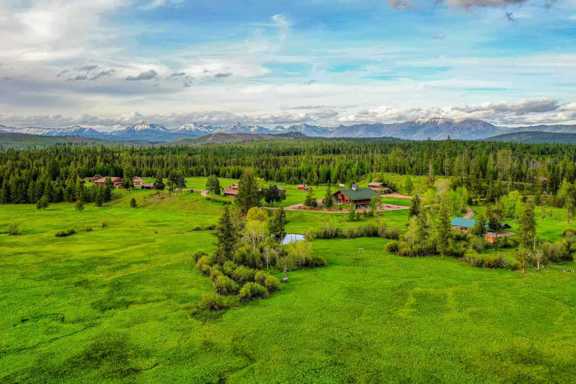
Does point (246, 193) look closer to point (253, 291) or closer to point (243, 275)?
point (243, 275)

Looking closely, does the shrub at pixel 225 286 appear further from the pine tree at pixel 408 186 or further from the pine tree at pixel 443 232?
the pine tree at pixel 408 186

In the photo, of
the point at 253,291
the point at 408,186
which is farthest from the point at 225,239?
the point at 408,186

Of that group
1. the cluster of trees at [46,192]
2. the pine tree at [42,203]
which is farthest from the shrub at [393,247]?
the pine tree at [42,203]

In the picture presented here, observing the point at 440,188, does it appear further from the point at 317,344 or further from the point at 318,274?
the point at 317,344

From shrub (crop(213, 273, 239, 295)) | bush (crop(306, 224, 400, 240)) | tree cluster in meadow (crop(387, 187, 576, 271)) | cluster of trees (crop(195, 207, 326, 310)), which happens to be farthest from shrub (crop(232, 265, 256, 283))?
bush (crop(306, 224, 400, 240))

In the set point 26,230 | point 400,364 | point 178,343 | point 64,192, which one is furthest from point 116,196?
point 400,364

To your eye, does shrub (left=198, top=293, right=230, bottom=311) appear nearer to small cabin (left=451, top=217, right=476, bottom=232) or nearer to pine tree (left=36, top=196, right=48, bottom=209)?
small cabin (left=451, top=217, right=476, bottom=232)
